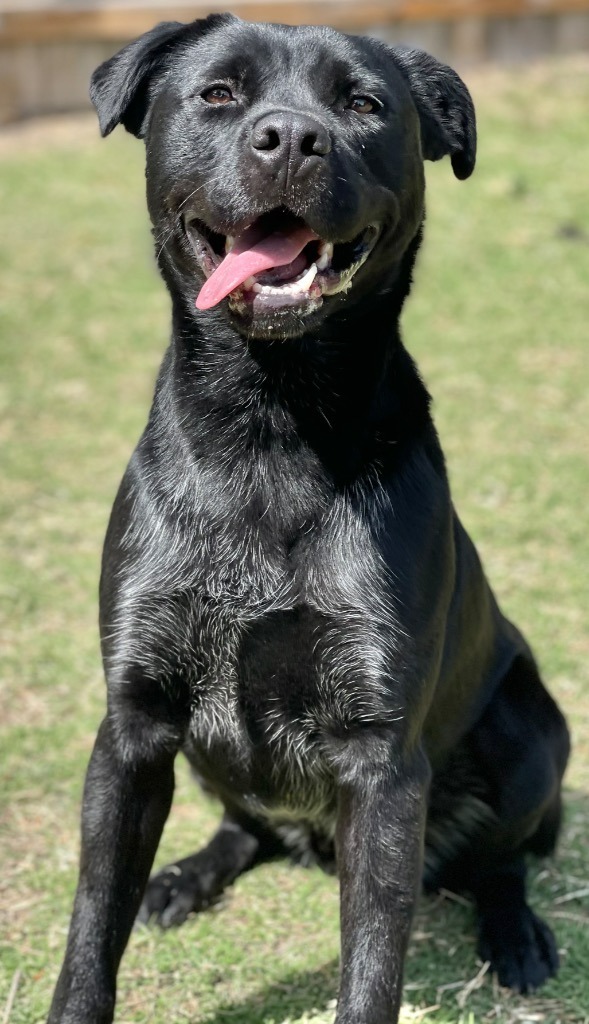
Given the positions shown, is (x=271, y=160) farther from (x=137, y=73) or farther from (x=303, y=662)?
(x=303, y=662)

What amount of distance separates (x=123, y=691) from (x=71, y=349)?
14.7 ft

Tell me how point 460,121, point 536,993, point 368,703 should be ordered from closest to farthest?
point 368,703, point 460,121, point 536,993

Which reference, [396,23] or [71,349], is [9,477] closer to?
[71,349]

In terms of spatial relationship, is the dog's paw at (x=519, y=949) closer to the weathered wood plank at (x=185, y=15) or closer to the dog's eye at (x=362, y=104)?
the dog's eye at (x=362, y=104)

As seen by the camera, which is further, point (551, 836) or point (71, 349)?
point (71, 349)

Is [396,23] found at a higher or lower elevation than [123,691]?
higher

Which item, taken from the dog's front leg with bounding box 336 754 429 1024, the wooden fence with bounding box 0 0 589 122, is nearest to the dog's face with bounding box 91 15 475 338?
the dog's front leg with bounding box 336 754 429 1024

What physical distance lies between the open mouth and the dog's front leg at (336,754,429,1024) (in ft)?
2.82

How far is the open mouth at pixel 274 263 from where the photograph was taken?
2.31 meters

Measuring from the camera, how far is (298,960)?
2938mm

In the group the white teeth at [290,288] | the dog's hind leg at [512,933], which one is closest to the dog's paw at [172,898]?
the dog's hind leg at [512,933]

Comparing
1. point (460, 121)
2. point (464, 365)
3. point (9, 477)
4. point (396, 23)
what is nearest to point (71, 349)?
point (9, 477)

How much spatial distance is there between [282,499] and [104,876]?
79 centimetres

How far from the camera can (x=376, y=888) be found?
240cm
